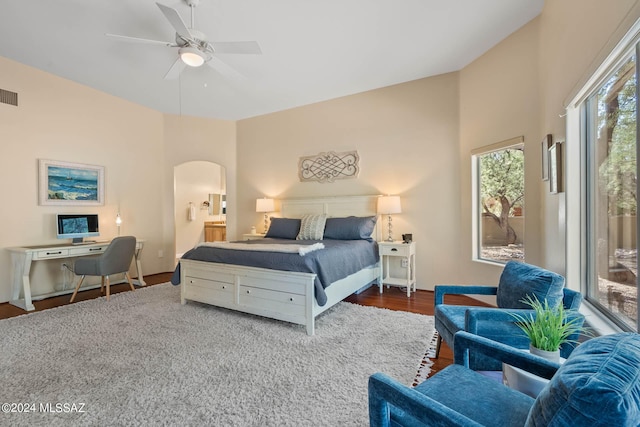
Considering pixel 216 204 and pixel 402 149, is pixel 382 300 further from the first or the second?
pixel 216 204

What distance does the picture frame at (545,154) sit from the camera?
253 centimetres

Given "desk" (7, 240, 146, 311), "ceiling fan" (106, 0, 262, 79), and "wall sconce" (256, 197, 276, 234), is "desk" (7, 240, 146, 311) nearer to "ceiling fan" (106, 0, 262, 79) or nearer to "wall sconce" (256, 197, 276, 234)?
"wall sconce" (256, 197, 276, 234)

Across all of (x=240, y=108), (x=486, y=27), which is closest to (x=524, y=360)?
(x=486, y=27)

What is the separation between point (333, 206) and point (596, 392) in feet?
13.9

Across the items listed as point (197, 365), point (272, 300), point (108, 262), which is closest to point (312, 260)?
point (272, 300)

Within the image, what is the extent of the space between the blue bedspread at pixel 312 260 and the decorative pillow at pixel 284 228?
1.21m

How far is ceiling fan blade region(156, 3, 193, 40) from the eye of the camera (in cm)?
211

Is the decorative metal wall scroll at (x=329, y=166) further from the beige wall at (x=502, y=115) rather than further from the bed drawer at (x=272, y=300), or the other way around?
the bed drawer at (x=272, y=300)

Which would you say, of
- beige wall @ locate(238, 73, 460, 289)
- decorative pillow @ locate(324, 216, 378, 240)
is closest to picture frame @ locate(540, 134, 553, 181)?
beige wall @ locate(238, 73, 460, 289)

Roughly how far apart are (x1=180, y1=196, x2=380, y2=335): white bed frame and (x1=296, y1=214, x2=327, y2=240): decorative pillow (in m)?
0.93

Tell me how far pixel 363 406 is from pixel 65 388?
192cm

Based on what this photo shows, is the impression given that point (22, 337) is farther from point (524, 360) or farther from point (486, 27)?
point (486, 27)

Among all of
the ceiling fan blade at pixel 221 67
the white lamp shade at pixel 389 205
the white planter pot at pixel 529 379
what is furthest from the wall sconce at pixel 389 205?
the white planter pot at pixel 529 379

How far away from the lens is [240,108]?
5238mm
